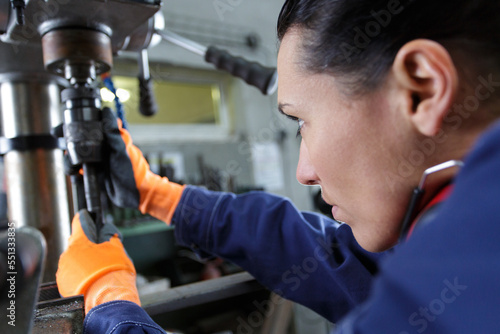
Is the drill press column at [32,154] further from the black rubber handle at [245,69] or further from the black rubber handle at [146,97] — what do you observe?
the black rubber handle at [245,69]

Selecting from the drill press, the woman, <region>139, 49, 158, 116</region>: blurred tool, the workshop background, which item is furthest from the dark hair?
the workshop background

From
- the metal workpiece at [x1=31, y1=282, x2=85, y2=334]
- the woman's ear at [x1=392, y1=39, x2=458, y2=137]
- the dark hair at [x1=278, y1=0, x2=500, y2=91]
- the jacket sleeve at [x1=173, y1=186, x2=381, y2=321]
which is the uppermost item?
the dark hair at [x1=278, y1=0, x2=500, y2=91]

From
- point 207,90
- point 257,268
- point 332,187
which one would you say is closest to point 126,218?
point 207,90

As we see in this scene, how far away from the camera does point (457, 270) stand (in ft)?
0.70

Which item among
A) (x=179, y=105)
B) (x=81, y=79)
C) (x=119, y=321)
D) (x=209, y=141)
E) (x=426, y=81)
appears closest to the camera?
(x=426, y=81)

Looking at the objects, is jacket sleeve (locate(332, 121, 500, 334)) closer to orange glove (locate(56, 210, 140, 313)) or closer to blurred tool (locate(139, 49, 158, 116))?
orange glove (locate(56, 210, 140, 313))

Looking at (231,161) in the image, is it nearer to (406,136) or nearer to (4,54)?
(4,54)

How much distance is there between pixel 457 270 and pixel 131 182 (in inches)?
26.1

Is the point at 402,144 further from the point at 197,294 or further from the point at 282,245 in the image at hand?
the point at 197,294

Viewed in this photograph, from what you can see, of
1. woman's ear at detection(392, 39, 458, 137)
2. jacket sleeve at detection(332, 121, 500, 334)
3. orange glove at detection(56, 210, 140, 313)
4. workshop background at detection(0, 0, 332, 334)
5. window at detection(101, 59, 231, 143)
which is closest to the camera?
jacket sleeve at detection(332, 121, 500, 334)

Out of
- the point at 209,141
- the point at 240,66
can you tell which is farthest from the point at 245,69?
the point at 209,141

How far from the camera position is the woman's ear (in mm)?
311

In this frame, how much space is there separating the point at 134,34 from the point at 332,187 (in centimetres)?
46

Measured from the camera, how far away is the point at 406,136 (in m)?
0.35
